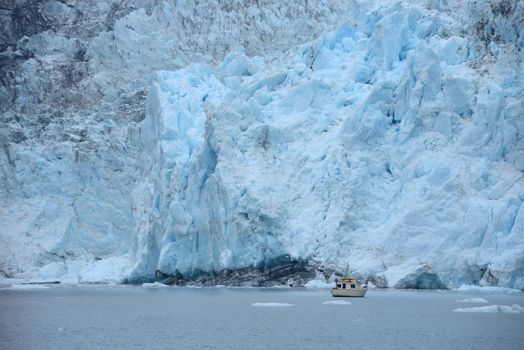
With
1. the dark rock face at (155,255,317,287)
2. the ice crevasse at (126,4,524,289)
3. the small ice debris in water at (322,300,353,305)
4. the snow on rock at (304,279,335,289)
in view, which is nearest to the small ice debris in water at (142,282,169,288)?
A: the ice crevasse at (126,4,524,289)

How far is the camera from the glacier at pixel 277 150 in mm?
32875

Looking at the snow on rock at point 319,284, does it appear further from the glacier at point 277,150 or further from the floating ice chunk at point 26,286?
the floating ice chunk at point 26,286

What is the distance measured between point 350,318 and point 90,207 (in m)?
23.8

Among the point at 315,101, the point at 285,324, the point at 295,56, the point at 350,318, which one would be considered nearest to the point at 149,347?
the point at 285,324

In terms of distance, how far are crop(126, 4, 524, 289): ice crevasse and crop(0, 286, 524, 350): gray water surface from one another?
1770 mm

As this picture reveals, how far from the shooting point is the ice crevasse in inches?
1272

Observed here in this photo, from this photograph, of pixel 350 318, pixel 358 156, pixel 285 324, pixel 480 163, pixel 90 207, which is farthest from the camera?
pixel 90 207

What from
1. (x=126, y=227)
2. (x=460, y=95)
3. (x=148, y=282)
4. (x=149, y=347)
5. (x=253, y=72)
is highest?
(x=253, y=72)

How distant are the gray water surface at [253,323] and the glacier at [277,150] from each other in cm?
214

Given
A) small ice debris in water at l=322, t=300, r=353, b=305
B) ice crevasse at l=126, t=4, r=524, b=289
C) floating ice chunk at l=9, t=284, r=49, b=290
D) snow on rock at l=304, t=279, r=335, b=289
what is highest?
ice crevasse at l=126, t=4, r=524, b=289

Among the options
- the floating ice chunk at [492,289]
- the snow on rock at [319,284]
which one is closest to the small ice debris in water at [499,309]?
the floating ice chunk at [492,289]

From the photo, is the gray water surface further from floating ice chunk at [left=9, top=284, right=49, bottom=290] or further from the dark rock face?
floating ice chunk at [left=9, top=284, right=49, bottom=290]

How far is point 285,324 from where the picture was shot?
→ 22.9 m

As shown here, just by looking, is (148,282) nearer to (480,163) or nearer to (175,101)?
(175,101)
